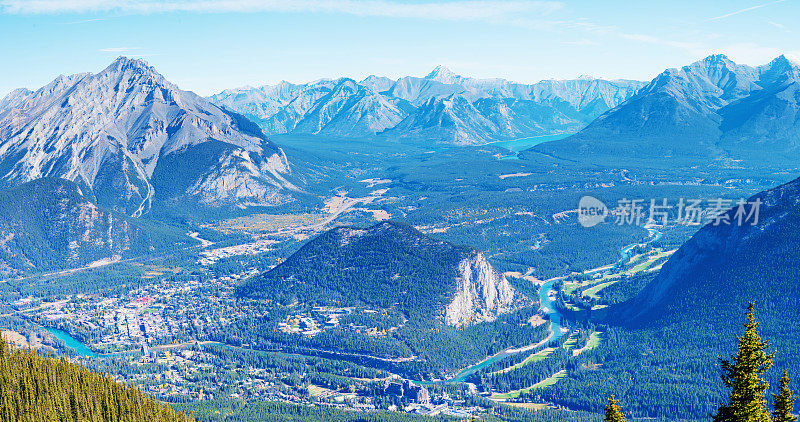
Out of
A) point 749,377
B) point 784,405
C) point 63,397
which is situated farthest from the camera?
point 63,397

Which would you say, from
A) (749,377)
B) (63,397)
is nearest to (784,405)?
(749,377)

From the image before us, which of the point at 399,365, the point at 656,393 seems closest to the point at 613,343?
the point at 656,393

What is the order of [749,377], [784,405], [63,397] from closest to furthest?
[749,377] → [784,405] → [63,397]

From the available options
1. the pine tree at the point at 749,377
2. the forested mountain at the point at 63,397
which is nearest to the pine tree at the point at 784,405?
the pine tree at the point at 749,377

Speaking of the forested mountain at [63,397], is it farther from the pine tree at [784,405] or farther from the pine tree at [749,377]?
the pine tree at [784,405]

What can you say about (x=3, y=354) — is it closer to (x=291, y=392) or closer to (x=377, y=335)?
(x=291, y=392)

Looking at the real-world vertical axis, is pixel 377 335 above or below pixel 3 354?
below

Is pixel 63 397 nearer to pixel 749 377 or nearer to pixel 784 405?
pixel 749 377

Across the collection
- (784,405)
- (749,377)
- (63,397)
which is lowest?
(63,397)

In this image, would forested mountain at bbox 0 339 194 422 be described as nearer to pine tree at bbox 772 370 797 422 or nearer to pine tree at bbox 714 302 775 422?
pine tree at bbox 714 302 775 422

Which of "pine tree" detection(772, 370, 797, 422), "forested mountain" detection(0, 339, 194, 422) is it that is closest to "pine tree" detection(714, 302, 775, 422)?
"pine tree" detection(772, 370, 797, 422)
